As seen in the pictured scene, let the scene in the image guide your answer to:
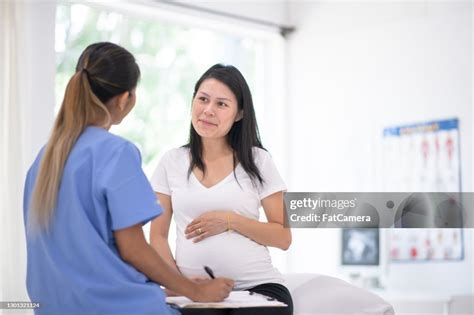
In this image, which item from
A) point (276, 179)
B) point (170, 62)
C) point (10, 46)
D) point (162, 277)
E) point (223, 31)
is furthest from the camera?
point (170, 62)

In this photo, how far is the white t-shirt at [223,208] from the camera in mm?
1940

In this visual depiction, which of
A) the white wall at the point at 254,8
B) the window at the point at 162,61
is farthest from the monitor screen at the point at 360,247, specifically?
the white wall at the point at 254,8

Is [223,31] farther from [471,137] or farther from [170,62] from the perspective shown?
[471,137]

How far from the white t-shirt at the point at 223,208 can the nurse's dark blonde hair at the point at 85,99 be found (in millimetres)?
479

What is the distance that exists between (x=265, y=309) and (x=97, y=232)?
55 centimetres

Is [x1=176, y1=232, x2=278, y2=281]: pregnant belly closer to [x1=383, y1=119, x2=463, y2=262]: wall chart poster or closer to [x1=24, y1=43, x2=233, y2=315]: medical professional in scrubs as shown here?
[x1=24, y1=43, x2=233, y2=315]: medical professional in scrubs

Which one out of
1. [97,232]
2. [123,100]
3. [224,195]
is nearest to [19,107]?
[224,195]

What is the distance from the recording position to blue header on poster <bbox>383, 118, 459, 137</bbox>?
3.77m

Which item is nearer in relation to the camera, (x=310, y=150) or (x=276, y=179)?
(x=276, y=179)

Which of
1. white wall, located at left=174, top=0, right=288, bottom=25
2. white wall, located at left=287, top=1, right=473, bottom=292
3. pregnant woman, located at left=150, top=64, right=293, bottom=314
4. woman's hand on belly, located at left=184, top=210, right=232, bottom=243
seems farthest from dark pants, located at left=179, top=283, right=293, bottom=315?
white wall, located at left=174, top=0, right=288, bottom=25

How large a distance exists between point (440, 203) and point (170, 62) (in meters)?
2.00

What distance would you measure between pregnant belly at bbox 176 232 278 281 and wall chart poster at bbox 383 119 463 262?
2024mm

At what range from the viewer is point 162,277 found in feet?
5.03

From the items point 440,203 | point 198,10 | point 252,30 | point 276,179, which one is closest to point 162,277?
point 276,179
